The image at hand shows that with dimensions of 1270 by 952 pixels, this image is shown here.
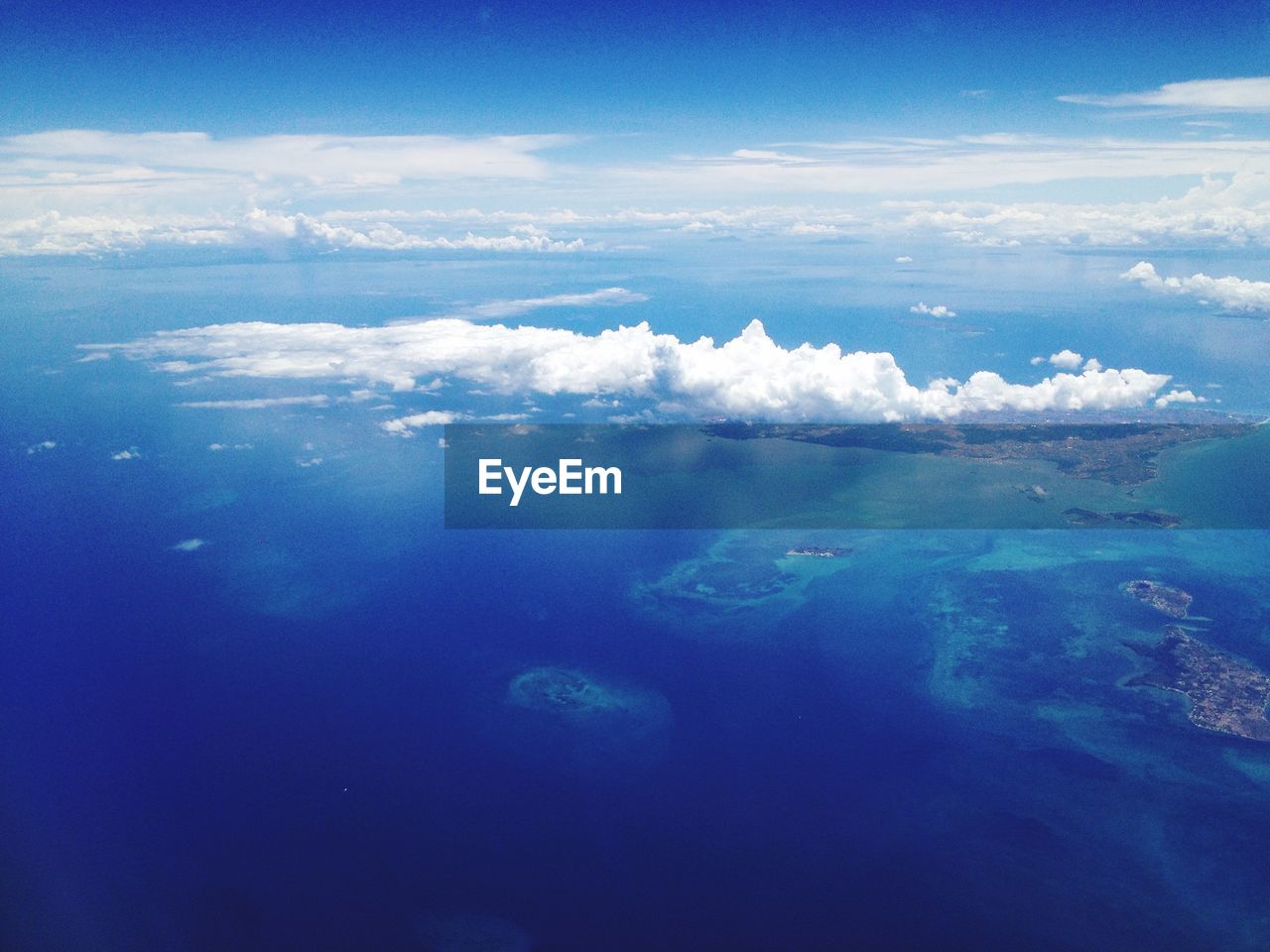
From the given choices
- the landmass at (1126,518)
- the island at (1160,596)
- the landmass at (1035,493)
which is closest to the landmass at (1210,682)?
the island at (1160,596)

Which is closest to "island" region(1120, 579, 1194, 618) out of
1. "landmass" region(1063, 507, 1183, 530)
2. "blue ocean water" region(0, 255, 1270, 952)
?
"blue ocean water" region(0, 255, 1270, 952)

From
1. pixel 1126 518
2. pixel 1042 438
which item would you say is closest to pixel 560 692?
pixel 1126 518

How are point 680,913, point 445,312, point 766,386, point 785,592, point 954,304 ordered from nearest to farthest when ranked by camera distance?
point 680,913 < point 785,592 < point 766,386 < point 445,312 < point 954,304

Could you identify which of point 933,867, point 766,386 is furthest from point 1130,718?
point 766,386

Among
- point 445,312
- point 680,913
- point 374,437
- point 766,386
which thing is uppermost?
point 445,312

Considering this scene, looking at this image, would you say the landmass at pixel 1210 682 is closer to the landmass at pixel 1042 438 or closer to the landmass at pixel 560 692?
the landmass at pixel 560 692

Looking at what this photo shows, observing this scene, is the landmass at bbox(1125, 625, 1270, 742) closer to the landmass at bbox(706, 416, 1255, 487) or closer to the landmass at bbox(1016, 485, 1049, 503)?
the landmass at bbox(1016, 485, 1049, 503)

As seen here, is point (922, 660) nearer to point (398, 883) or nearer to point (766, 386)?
point (398, 883)
